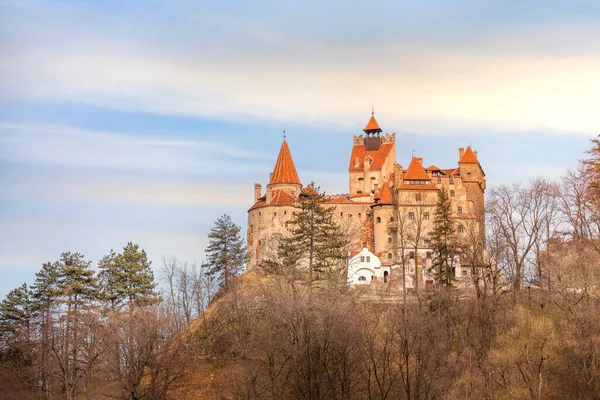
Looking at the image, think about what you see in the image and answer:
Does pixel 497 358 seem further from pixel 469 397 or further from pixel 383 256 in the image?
pixel 383 256

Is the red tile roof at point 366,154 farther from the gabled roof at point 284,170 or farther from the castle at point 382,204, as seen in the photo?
the gabled roof at point 284,170

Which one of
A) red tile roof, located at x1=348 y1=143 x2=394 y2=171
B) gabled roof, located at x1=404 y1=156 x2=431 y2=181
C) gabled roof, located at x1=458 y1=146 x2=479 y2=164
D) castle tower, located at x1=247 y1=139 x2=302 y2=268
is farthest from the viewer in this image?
red tile roof, located at x1=348 y1=143 x2=394 y2=171

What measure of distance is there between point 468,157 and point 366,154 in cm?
1201

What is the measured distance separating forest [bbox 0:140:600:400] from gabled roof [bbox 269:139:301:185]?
57.1ft

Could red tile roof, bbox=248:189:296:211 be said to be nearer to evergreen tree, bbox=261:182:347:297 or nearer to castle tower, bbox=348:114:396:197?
castle tower, bbox=348:114:396:197

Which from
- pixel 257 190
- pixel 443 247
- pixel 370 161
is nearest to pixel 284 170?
pixel 257 190

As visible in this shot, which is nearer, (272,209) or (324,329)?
(324,329)

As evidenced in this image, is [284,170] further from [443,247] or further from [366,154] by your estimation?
→ [443,247]

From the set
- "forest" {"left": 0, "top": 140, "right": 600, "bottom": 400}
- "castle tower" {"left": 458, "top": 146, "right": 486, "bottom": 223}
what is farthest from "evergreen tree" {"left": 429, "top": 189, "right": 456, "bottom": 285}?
"castle tower" {"left": 458, "top": 146, "right": 486, "bottom": 223}

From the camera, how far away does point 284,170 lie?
3861 inches

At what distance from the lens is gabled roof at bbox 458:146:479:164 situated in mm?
94125

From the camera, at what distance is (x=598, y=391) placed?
173ft

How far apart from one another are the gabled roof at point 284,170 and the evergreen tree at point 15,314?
30820 mm

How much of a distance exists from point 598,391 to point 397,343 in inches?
535
